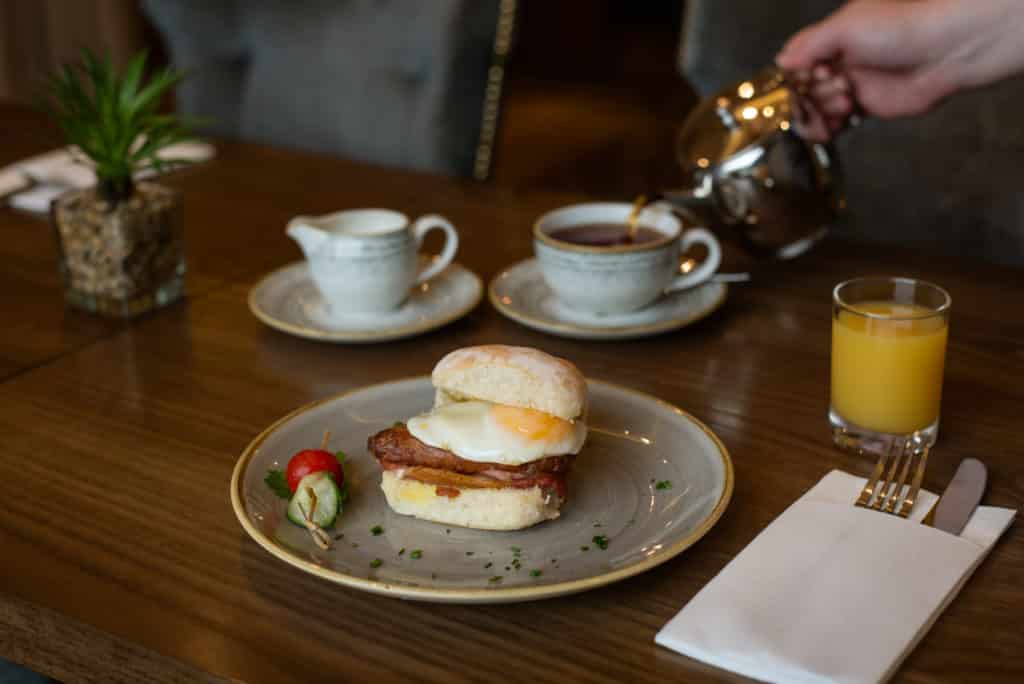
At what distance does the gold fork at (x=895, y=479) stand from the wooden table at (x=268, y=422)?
19 millimetres

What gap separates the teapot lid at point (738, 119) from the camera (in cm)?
117

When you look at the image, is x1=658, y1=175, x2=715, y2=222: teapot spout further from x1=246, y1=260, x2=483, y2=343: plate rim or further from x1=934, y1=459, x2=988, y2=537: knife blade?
x1=934, y1=459, x2=988, y2=537: knife blade

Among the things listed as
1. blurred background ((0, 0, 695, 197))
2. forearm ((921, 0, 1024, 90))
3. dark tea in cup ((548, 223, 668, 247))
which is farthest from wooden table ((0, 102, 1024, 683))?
blurred background ((0, 0, 695, 197))

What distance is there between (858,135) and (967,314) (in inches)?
29.7

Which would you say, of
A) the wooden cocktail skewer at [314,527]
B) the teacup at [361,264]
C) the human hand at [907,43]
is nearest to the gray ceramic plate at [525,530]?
the wooden cocktail skewer at [314,527]

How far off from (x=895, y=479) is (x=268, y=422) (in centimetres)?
49

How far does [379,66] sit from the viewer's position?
1968 millimetres

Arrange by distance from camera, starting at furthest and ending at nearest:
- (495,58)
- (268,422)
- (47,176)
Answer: (495,58), (47,176), (268,422)

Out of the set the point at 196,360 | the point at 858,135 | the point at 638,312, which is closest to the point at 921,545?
the point at 638,312

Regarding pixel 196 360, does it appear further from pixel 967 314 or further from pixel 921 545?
pixel 967 314

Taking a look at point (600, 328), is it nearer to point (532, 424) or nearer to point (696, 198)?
point (696, 198)

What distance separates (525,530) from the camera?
0.75 meters

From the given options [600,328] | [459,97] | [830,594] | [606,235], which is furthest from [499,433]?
[459,97]

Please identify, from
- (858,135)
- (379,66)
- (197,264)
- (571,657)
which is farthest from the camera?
(379,66)
